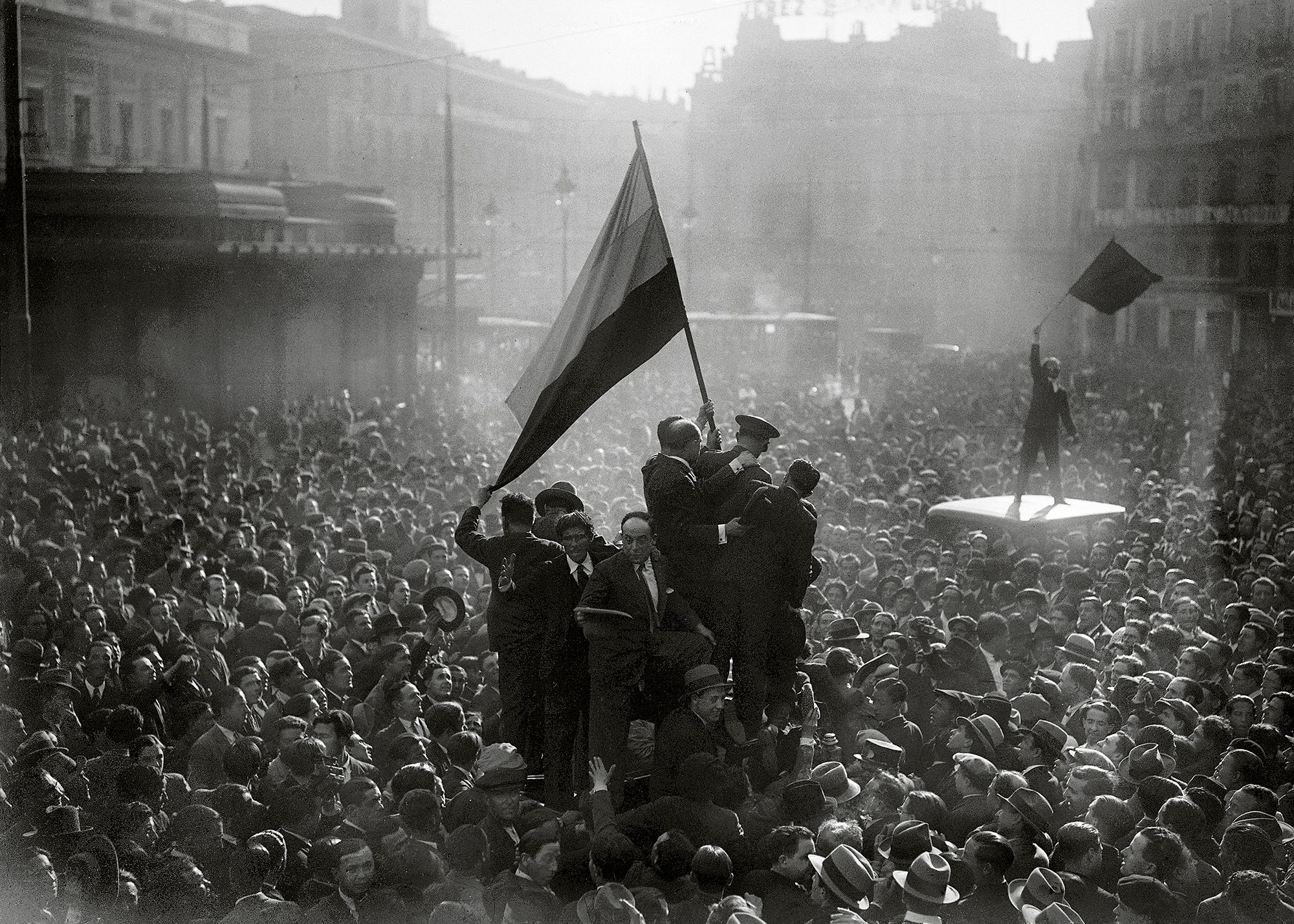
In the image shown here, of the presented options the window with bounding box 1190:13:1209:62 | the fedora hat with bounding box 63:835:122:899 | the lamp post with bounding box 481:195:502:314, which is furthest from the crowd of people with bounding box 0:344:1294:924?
the window with bounding box 1190:13:1209:62

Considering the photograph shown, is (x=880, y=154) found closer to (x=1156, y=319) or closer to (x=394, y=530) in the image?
(x=1156, y=319)

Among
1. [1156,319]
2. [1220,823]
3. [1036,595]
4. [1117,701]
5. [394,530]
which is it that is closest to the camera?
[1220,823]

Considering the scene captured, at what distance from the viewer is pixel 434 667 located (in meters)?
9.02

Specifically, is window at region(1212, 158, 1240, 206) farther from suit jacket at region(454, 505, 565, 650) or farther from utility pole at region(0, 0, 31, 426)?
suit jacket at region(454, 505, 565, 650)

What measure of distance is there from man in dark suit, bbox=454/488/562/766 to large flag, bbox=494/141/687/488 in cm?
56

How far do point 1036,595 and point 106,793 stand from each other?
255 inches

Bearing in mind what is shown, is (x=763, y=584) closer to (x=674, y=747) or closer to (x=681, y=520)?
(x=681, y=520)

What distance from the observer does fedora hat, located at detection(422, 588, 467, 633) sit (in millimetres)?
10578

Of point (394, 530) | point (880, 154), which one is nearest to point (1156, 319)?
point (880, 154)

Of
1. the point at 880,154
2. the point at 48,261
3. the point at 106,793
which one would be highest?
the point at 880,154

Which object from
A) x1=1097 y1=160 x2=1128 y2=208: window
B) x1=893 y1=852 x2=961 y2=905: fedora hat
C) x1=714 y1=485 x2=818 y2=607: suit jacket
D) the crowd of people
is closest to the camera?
x1=893 y1=852 x2=961 y2=905: fedora hat

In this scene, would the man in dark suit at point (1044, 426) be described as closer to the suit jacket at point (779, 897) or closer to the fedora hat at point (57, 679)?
the suit jacket at point (779, 897)

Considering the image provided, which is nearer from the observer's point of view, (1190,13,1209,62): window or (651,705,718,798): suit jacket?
(651,705,718,798): suit jacket

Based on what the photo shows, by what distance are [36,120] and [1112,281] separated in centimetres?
3472
